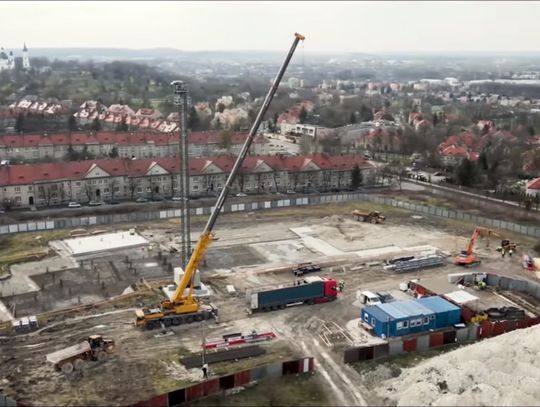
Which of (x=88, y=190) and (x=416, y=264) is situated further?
(x=88, y=190)

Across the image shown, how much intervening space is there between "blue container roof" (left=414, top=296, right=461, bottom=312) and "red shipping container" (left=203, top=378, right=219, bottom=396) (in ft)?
37.5

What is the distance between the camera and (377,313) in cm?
2716

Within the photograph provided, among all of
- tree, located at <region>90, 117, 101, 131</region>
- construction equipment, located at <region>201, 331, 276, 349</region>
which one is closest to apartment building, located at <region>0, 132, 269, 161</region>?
tree, located at <region>90, 117, 101, 131</region>

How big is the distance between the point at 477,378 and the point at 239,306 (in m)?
12.8

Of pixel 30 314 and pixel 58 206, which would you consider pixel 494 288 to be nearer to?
pixel 30 314

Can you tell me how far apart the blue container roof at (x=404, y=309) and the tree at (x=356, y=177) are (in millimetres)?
30390

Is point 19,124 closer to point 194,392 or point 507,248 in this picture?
point 507,248

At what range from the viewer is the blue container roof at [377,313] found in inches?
1048

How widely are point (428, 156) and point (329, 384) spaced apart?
54846mm

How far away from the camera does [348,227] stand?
44750 millimetres

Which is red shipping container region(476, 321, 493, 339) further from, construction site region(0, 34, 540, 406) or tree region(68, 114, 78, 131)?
tree region(68, 114, 78, 131)

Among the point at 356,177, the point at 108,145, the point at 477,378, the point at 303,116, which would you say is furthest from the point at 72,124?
the point at 477,378

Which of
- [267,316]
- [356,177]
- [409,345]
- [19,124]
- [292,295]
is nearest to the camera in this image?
[409,345]

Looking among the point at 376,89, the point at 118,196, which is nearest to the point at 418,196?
the point at 118,196
